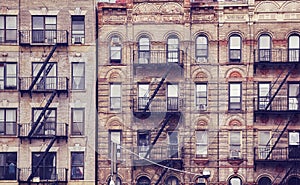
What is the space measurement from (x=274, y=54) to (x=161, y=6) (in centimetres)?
748

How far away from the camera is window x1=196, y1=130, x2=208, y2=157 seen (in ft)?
143

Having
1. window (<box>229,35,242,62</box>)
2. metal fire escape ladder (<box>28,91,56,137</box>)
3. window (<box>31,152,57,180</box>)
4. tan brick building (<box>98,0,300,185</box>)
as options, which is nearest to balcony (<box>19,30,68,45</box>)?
tan brick building (<box>98,0,300,185</box>)

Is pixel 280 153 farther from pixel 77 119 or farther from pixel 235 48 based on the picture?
pixel 77 119

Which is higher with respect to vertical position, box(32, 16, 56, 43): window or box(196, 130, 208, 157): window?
box(32, 16, 56, 43): window

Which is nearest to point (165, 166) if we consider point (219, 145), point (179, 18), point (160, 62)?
point (219, 145)

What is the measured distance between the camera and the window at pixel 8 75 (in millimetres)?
43750

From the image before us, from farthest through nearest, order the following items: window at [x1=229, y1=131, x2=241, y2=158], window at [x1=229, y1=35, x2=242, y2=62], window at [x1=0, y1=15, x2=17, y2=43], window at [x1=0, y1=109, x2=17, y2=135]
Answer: window at [x1=0, y1=15, x2=17, y2=43]
window at [x1=229, y1=35, x2=242, y2=62]
window at [x1=0, y1=109, x2=17, y2=135]
window at [x1=229, y1=131, x2=241, y2=158]

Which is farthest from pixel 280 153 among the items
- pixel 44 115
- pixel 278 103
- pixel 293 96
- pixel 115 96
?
pixel 44 115

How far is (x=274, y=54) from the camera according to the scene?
43.2 m

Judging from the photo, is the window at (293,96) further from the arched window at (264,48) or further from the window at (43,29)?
the window at (43,29)

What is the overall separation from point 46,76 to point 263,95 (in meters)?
13.3

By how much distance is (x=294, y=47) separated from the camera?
43406 millimetres

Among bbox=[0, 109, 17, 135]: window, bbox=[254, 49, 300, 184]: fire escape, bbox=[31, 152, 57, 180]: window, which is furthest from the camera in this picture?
bbox=[0, 109, 17, 135]: window

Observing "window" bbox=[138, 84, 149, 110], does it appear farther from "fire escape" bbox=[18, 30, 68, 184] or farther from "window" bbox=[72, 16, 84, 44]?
"window" bbox=[72, 16, 84, 44]
